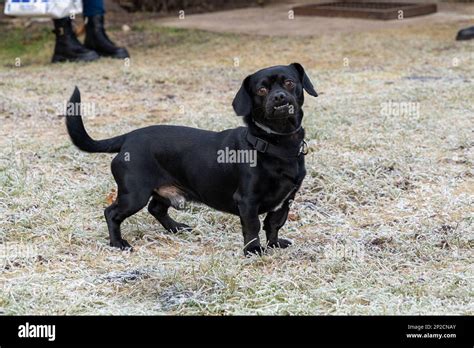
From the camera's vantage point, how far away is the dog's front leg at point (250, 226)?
421 cm

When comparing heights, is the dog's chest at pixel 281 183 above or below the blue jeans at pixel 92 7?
below

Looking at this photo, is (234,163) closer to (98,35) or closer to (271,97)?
(271,97)

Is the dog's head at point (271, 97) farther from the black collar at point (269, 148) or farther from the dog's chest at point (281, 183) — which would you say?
the dog's chest at point (281, 183)

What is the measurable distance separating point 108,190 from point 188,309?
2038mm

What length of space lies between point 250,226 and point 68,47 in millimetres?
7183

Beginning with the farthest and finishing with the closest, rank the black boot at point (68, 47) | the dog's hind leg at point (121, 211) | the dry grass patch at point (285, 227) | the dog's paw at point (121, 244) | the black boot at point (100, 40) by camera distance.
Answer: the black boot at point (100, 40) → the black boot at point (68, 47) → the dog's paw at point (121, 244) → the dog's hind leg at point (121, 211) → the dry grass patch at point (285, 227)

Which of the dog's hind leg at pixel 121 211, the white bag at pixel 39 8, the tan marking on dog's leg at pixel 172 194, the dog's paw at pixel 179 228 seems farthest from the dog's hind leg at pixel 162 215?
the white bag at pixel 39 8

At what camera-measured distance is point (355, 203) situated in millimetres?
5250

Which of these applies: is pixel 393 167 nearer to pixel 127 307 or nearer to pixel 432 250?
pixel 432 250

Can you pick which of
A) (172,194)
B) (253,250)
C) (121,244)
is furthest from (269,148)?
(121,244)

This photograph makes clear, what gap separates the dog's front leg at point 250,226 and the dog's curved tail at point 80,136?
0.80 metres

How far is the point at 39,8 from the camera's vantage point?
9547mm

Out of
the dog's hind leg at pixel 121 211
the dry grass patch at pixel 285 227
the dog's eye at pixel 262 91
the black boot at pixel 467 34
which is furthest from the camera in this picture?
the black boot at pixel 467 34
